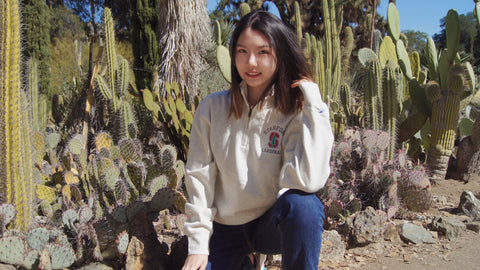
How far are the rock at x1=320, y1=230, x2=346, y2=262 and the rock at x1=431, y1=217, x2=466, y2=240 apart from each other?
78cm

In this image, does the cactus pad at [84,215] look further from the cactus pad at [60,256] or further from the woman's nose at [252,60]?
the woman's nose at [252,60]

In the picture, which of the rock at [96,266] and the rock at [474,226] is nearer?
the rock at [96,266]

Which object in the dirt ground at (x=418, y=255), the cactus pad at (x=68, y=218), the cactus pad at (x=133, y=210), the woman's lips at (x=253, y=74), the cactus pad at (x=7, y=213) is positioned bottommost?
the dirt ground at (x=418, y=255)

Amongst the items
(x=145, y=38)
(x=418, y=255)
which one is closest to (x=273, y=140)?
(x=418, y=255)

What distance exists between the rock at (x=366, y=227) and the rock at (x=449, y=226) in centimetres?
46

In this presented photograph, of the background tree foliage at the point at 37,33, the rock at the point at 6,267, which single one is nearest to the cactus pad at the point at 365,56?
the rock at the point at 6,267

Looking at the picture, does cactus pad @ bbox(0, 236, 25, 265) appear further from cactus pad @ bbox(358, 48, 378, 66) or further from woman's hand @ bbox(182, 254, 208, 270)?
cactus pad @ bbox(358, 48, 378, 66)

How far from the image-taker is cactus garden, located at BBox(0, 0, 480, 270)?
1996 millimetres

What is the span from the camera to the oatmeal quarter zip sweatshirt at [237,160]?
5.22 feet

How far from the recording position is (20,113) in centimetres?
219

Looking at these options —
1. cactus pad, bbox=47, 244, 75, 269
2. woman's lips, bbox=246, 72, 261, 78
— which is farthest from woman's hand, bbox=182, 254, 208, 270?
woman's lips, bbox=246, 72, 261, 78

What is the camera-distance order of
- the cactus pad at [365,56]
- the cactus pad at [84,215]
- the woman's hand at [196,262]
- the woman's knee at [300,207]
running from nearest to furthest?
the woman's knee at [300,207] < the woman's hand at [196,262] < the cactus pad at [84,215] < the cactus pad at [365,56]

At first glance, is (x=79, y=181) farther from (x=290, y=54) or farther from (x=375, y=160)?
(x=375, y=160)

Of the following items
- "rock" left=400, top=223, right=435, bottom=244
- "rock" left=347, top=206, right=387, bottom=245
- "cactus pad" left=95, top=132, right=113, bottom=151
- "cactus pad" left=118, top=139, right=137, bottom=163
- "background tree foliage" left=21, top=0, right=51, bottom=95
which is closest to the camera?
"rock" left=347, top=206, right=387, bottom=245
